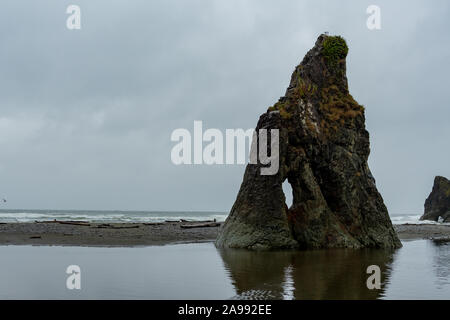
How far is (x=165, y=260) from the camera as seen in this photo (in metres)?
14.8

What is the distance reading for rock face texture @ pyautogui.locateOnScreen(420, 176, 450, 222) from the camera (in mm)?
75500

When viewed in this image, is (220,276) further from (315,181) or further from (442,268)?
(315,181)

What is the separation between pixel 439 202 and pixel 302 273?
245ft

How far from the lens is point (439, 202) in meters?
77.8

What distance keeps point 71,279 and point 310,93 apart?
15.4 meters

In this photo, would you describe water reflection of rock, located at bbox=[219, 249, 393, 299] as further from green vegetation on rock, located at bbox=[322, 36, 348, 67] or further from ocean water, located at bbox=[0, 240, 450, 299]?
green vegetation on rock, located at bbox=[322, 36, 348, 67]

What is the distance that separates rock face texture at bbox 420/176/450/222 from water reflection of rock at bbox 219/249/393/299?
64.8m

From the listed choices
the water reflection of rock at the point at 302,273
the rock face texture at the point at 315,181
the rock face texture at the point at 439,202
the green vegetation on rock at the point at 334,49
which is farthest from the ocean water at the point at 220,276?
the rock face texture at the point at 439,202

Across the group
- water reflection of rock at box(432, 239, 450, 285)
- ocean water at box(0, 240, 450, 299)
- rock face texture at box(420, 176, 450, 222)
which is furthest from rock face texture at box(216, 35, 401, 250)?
rock face texture at box(420, 176, 450, 222)

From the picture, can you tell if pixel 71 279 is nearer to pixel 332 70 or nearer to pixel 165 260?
pixel 165 260

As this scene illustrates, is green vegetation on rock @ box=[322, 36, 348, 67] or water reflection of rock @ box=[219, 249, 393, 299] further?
green vegetation on rock @ box=[322, 36, 348, 67]

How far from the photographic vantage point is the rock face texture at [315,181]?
19.7 meters

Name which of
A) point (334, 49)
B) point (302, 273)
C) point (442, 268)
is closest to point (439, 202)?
point (334, 49)
